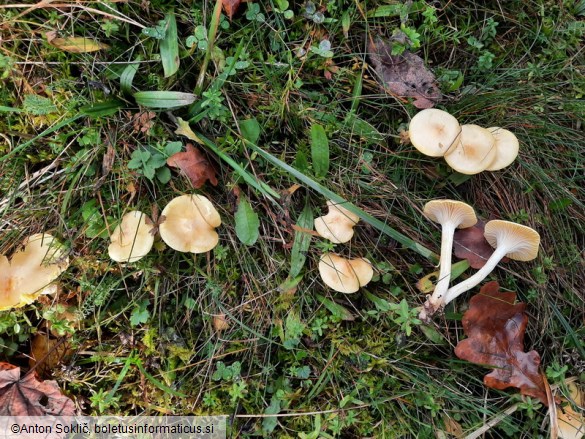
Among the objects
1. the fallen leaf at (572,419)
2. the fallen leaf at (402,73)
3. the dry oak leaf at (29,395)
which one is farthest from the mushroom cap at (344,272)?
the dry oak leaf at (29,395)

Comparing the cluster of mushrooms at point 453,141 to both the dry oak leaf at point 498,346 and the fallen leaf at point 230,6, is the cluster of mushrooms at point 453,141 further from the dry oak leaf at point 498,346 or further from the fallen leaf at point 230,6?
the fallen leaf at point 230,6

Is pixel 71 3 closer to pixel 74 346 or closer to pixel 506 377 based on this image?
pixel 74 346

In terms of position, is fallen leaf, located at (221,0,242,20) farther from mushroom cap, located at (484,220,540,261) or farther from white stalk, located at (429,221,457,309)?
mushroom cap, located at (484,220,540,261)

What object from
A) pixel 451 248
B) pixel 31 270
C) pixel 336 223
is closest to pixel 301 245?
pixel 336 223

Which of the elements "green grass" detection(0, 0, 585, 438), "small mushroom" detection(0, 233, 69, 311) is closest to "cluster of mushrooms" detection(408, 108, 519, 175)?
"green grass" detection(0, 0, 585, 438)

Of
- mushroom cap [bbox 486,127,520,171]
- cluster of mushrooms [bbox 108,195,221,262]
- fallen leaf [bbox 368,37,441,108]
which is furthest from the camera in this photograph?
fallen leaf [bbox 368,37,441,108]

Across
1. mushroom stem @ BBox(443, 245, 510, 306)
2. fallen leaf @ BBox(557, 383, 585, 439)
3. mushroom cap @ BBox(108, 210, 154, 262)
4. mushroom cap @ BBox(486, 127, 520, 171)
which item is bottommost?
fallen leaf @ BBox(557, 383, 585, 439)
